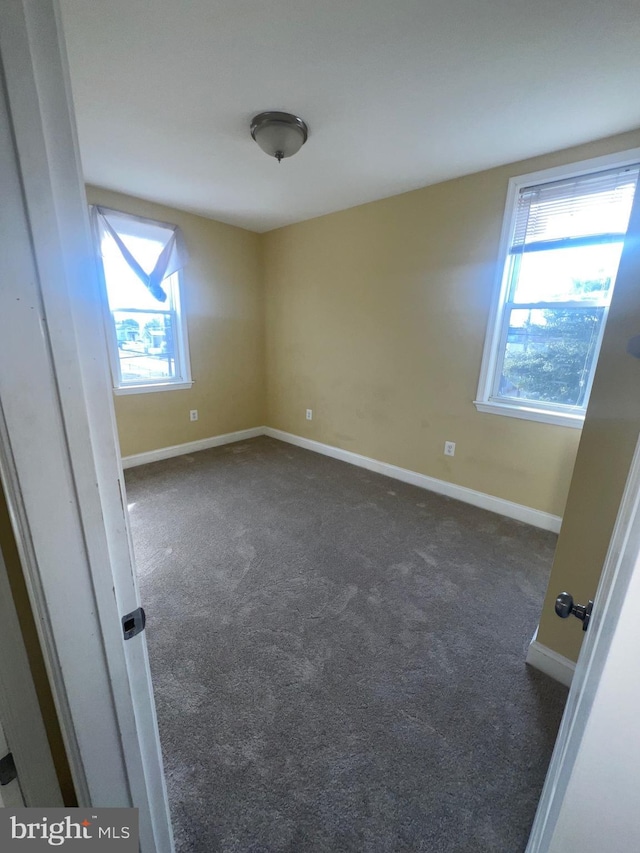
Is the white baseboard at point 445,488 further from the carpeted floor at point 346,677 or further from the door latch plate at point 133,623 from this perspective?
the door latch plate at point 133,623

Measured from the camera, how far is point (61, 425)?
1.59 feet

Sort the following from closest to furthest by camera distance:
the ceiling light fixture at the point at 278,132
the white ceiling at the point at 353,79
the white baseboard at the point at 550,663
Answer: the white ceiling at the point at 353,79 → the white baseboard at the point at 550,663 → the ceiling light fixture at the point at 278,132

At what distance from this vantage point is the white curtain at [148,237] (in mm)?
2836

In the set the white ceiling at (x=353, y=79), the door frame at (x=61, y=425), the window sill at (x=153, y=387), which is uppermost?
the white ceiling at (x=353, y=79)

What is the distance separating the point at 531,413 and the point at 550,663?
1.57 metres

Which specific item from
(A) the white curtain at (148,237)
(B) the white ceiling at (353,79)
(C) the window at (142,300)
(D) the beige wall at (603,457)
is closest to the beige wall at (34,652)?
(D) the beige wall at (603,457)

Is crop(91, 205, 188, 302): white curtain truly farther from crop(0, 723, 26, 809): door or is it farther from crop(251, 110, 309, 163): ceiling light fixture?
crop(0, 723, 26, 809): door

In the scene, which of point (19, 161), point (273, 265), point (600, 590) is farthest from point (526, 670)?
point (273, 265)

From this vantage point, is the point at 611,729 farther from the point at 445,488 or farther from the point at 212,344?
the point at 212,344

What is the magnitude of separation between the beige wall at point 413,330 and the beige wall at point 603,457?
1241 millimetres

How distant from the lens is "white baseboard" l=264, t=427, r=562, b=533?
2.52 meters

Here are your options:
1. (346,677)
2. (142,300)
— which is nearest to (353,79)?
(142,300)

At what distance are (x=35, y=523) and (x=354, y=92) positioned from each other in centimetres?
216

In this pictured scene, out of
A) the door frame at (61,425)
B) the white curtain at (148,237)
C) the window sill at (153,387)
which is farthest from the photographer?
the window sill at (153,387)
